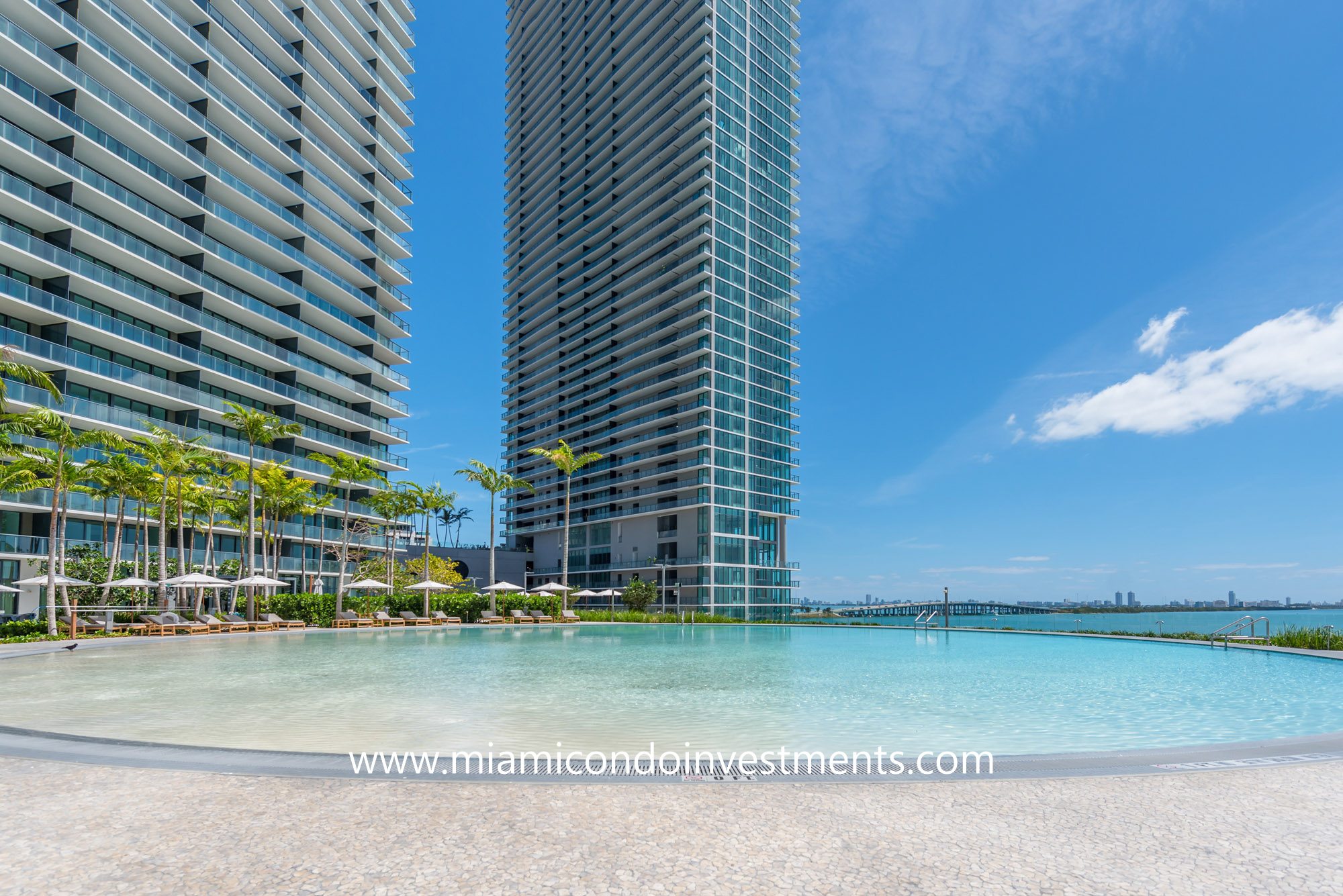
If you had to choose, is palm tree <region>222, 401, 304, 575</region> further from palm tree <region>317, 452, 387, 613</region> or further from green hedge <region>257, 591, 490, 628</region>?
palm tree <region>317, 452, 387, 613</region>

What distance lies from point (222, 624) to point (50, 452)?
10.4 m

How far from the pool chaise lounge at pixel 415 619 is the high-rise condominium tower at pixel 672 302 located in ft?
Result: 118

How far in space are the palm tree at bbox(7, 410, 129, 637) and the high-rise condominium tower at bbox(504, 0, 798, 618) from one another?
54190mm

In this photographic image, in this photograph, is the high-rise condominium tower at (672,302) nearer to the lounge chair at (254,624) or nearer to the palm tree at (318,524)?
the palm tree at (318,524)

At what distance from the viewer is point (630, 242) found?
92.2 metres

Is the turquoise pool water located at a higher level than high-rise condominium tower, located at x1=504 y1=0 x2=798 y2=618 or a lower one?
lower

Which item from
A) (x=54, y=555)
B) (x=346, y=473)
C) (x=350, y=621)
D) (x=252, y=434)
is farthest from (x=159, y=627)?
(x=346, y=473)

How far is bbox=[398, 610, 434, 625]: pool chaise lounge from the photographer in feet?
148

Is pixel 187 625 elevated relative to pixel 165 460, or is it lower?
lower

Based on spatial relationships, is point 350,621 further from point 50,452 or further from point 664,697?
point 664,697

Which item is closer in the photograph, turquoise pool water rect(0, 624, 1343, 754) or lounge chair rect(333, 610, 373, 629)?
turquoise pool water rect(0, 624, 1343, 754)

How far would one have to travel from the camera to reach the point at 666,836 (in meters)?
5.57

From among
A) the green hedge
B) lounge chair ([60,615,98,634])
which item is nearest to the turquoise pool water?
lounge chair ([60,615,98,634])

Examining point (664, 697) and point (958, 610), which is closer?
point (664, 697)
